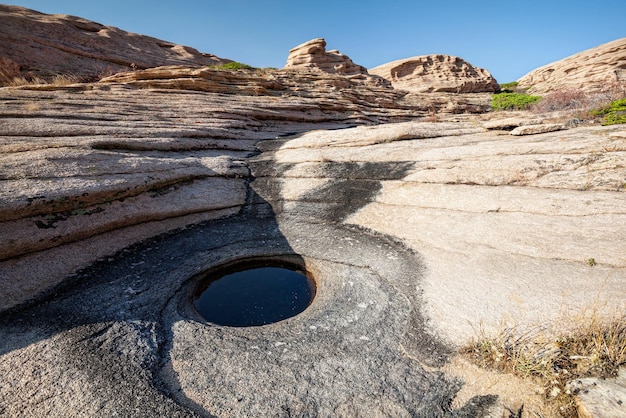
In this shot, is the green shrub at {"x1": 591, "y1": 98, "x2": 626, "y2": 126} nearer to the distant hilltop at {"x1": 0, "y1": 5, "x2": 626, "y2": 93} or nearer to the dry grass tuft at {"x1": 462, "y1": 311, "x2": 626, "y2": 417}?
the dry grass tuft at {"x1": 462, "y1": 311, "x2": 626, "y2": 417}

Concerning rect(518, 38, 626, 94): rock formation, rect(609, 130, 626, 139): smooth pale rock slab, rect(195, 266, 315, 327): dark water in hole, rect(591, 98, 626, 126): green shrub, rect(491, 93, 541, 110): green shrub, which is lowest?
rect(195, 266, 315, 327): dark water in hole

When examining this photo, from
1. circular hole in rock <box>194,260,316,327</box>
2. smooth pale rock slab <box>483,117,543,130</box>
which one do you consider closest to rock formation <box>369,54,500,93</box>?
smooth pale rock slab <box>483,117,543,130</box>

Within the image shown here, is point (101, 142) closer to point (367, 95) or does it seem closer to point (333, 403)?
point (333, 403)

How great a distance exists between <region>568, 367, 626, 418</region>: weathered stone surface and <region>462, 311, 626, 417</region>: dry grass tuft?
8 centimetres

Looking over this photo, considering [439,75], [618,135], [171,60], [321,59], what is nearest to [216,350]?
[618,135]

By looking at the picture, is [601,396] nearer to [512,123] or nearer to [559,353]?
[559,353]

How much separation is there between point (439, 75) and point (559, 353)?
5651cm

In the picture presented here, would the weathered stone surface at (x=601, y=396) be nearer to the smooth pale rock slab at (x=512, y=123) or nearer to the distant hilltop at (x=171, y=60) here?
the smooth pale rock slab at (x=512, y=123)

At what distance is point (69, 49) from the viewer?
30.1 meters

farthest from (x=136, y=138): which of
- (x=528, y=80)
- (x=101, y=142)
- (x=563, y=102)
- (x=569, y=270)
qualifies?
(x=528, y=80)

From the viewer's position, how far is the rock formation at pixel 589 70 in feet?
117

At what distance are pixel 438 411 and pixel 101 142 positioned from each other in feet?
40.7

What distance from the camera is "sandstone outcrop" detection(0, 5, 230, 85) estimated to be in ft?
86.4

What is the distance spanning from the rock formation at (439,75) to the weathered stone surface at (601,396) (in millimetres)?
51612
